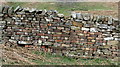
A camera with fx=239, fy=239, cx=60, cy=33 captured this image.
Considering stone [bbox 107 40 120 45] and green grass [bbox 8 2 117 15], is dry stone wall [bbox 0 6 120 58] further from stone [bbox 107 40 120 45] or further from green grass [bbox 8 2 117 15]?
green grass [bbox 8 2 117 15]

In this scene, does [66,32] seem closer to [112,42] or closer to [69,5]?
[112,42]

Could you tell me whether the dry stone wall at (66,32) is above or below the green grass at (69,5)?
above

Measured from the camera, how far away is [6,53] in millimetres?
7277

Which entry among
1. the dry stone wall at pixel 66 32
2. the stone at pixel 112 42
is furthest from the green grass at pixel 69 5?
the stone at pixel 112 42

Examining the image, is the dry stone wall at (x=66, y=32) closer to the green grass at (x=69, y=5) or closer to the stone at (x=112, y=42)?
the stone at (x=112, y=42)

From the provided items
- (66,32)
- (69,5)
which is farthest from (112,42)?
(69,5)

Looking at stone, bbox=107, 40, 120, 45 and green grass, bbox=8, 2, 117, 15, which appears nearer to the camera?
stone, bbox=107, 40, 120, 45

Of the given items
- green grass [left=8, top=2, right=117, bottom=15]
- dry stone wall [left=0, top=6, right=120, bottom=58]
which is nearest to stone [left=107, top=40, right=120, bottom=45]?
dry stone wall [left=0, top=6, right=120, bottom=58]

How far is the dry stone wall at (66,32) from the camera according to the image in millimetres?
7738

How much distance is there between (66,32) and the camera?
25.5ft

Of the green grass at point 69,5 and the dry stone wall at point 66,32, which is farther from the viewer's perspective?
the green grass at point 69,5

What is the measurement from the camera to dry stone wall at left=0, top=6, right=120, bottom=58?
774 centimetres

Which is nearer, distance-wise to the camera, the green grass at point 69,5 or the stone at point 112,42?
the stone at point 112,42

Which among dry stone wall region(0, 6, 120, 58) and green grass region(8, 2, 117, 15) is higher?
dry stone wall region(0, 6, 120, 58)
